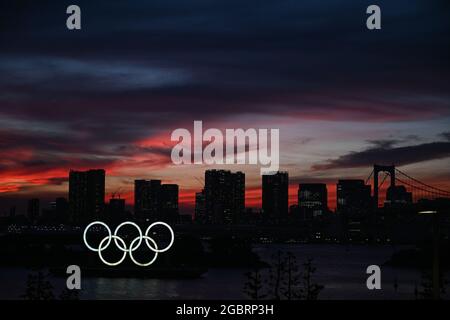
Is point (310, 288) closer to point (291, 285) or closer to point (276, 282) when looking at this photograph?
point (276, 282)

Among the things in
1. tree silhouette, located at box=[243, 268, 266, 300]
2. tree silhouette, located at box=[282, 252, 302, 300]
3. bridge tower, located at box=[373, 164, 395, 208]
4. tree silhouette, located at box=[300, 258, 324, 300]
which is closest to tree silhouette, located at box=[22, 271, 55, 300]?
tree silhouette, located at box=[300, 258, 324, 300]

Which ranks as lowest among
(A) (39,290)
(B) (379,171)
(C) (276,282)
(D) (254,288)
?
(C) (276,282)

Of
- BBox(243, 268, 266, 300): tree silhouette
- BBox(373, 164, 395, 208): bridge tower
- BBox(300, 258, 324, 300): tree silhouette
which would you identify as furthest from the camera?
BBox(373, 164, 395, 208): bridge tower

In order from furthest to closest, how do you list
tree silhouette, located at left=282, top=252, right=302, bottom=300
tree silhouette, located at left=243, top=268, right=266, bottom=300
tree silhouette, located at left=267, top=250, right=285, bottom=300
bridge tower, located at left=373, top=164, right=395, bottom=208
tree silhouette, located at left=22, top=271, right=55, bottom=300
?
bridge tower, located at left=373, top=164, right=395, bottom=208, tree silhouette, located at left=267, top=250, right=285, bottom=300, tree silhouette, located at left=282, top=252, right=302, bottom=300, tree silhouette, located at left=243, top=268, right=266, bottom=300, tree silhouette, located at left=22, top=271, right=55, bottom=300

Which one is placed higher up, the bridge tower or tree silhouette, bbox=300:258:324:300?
the bridge tower

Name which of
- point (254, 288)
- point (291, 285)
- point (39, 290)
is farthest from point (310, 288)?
point (39, 290)

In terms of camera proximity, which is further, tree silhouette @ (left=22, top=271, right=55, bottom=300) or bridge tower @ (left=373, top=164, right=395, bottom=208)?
bridge tower @ (left=373, top=164, right=395, bottom=208)

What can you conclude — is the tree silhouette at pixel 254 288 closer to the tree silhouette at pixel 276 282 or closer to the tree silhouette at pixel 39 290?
the tree silhouette at pixel 276 282

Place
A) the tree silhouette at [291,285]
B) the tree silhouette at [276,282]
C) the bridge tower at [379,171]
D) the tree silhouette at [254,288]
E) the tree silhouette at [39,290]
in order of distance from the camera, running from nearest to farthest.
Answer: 1. the tree silhouette at [39,290]
2. the tree silhouette at [254,288]
3. the tree silhouette at [291,285]
4. the tree silhouette at [276,282]
5. the bridge tower at [379,171]

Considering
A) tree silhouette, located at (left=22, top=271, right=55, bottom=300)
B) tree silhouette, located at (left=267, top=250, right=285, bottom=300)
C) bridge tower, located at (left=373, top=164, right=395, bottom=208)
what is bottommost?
tree silhouette, located at (left=267, top=250, right=285, bottom=300)

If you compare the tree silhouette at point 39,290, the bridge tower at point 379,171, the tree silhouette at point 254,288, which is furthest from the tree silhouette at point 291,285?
the bridge tower at point 379,171

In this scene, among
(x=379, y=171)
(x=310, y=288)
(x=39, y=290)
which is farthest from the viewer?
(x=379, y=171)

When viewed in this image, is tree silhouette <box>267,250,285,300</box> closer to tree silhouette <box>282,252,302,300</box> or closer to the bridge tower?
tree silhouette <box>282,252,302,300</box>
